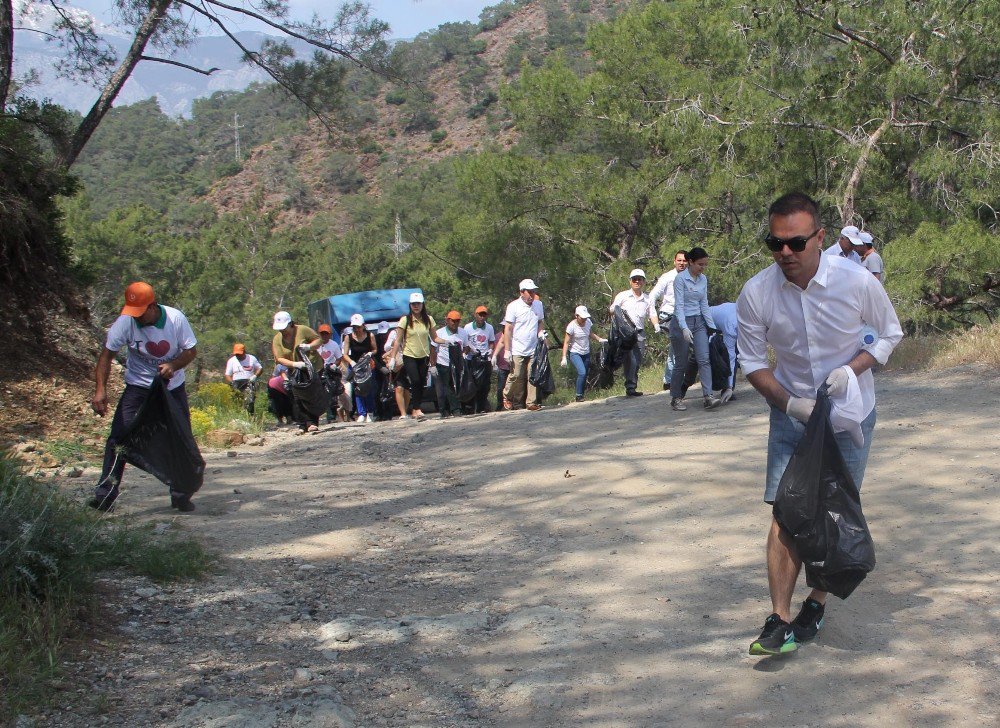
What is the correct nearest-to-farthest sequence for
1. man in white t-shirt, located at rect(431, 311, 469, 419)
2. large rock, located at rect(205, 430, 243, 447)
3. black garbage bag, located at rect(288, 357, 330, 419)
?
1. large rock, located at rect(205, 430, 243, 447)
2. black garbage bag, located at rect(288, 357, 330, 419)
3. man in white t-shirt, located at rect(431, 311, 469, 419)

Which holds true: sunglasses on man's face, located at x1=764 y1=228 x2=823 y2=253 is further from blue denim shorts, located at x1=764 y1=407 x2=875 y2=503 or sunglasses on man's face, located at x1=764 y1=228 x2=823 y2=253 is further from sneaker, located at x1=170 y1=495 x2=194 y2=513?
sneaker, located at x1=170 y1=495 x2=194 y2=513

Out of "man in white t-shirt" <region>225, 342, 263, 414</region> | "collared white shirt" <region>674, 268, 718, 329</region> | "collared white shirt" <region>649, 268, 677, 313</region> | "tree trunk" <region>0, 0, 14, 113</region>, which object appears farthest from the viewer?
"man in white t-shirt" <region>225, 342, 263, 414</region>

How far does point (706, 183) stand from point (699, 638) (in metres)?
17.2

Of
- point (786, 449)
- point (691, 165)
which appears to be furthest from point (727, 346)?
point (691, 165)

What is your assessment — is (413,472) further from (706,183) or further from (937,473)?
(706,183)

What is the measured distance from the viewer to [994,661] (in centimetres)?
435

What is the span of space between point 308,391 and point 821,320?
990cm

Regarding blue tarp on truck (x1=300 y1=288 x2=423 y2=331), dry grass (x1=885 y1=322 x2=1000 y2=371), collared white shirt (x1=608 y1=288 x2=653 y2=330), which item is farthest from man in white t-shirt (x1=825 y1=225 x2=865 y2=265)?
blue tarp on truck (x1=300 y1=288 x2=423 y2=331)

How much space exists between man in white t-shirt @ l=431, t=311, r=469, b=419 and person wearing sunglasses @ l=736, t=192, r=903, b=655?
34.2ft

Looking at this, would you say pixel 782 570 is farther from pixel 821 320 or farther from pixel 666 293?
pixel 666 293

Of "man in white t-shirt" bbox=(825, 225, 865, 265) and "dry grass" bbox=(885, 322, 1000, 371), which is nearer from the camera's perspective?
"man in white t-shirt" bbox=(825, 225, 865, 265)

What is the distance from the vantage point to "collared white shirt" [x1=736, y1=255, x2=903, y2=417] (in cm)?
438

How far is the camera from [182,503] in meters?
7.54

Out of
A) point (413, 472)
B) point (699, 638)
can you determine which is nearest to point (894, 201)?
point (413, 472)
